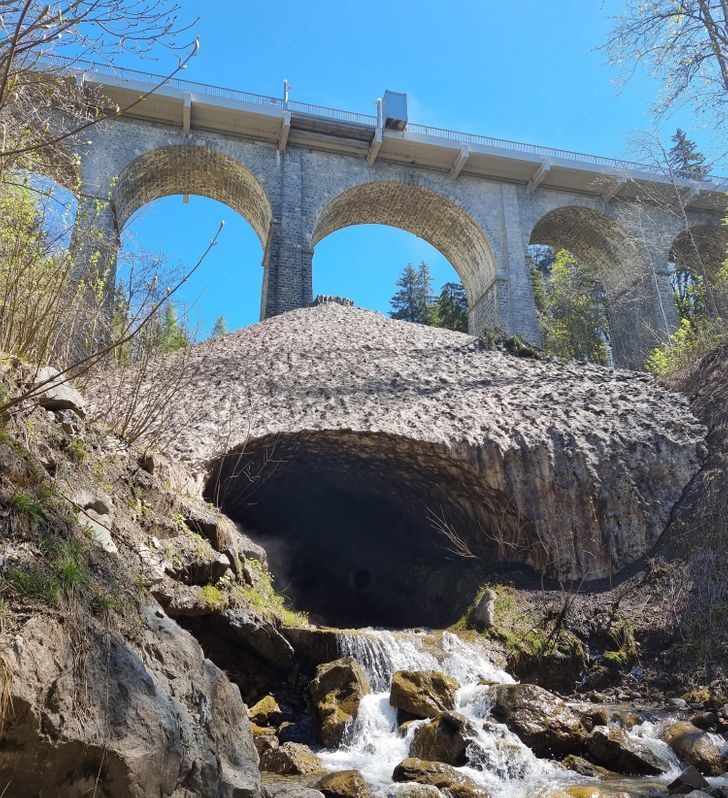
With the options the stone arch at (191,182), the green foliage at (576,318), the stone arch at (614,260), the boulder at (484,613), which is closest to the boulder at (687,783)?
the boulder at (484,613)

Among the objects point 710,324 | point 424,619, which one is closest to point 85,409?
point 424,619

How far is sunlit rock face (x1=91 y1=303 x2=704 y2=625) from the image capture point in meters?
9.30

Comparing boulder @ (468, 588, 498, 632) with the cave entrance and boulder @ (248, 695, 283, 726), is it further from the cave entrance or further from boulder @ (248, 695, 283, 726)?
boulder @ (248, 695, 283, 726)

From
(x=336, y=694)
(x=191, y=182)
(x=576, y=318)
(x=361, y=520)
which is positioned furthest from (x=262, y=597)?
(x=576, y=318)

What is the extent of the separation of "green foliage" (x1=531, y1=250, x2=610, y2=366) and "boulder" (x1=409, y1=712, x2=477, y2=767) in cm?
1905

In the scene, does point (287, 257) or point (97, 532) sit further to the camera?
point (287, 257)

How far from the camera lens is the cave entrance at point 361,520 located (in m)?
9.72

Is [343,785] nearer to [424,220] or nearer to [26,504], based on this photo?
[26,504]

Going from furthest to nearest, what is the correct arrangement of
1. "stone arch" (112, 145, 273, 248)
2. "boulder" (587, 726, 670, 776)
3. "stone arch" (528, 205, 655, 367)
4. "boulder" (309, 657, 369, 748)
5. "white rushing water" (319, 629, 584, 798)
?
"stone arch" (528, 205, 655, 367), "stone arch" (112, 145, 273, 248), "boulder" (309, 657, 369, 748), "boulder" (587, 726, 670, 776), "white rushing water" (319, 629, 584, 798)

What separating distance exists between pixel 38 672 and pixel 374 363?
8.78m

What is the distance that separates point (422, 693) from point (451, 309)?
27.4 meters

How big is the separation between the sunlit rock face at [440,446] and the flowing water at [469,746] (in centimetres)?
229

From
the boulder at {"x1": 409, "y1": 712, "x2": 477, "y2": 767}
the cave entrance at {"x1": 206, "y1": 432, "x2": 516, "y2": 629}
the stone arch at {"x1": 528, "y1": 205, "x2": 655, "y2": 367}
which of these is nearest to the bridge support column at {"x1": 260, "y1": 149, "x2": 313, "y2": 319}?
the cave entrance at {"x1": 206, "y1": 432, "x2": 516, "y2": 629}

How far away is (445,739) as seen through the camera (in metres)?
5.52
